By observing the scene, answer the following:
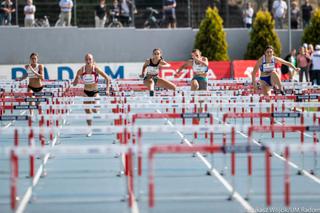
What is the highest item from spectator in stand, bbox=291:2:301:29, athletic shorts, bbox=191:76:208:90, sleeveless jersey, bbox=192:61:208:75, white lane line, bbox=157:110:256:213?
spectator in stand, bbox=291:2:301:29

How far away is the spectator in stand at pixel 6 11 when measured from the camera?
41.1 metres

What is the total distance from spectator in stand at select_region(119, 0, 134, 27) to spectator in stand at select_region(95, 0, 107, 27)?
0.72 meters

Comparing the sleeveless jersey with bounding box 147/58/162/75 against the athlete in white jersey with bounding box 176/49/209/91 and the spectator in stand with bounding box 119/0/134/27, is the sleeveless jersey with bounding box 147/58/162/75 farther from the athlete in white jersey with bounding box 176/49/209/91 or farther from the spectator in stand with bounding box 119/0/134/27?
the spectator in stand with bounding box 119/0/134/27

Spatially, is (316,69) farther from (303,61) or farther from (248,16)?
(248,16)

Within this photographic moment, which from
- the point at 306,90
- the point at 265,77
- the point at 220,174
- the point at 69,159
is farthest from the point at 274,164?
the point at 306,90

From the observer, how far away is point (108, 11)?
43.2 meters

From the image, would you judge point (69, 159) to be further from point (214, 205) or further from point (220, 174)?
point (214, 205)

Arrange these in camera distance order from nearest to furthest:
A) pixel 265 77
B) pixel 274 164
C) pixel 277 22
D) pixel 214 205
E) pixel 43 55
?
pixel 214 205 < pixel 274 164 < pixel 265 77 < pixel 43 55 < pixel 277 22

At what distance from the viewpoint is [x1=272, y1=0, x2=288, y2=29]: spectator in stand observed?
148 ft

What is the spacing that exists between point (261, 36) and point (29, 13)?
9.99 meters

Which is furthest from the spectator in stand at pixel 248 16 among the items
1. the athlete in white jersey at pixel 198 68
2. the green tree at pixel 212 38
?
the athlete in white jersey at pixel 198 68

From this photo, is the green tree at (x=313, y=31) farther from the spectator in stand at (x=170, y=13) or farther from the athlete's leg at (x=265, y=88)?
the athlete's leg at (x=265, y=88)

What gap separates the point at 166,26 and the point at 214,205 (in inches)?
1260

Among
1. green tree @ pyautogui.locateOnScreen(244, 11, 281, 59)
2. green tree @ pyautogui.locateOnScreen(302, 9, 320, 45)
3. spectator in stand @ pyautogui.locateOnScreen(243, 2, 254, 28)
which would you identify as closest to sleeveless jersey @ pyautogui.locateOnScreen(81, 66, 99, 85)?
green tree @ pyautogui.locateOnScreen(244, 11, 281, 59)
